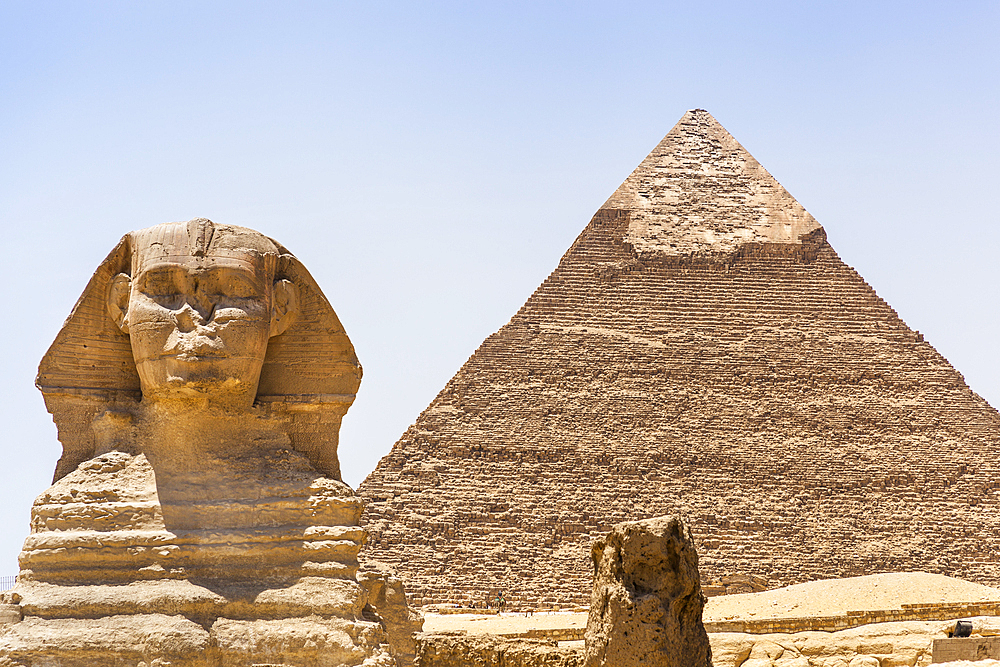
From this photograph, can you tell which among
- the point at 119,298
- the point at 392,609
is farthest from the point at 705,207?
the point at 119,298

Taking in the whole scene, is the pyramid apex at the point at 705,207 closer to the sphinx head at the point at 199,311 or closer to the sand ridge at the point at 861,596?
the sand ridge at the point at 861,596

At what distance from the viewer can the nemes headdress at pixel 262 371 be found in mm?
5461

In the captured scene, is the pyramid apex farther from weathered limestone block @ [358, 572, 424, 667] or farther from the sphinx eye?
the sphinx eye

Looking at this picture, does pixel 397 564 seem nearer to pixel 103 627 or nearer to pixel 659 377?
pixel 659 377

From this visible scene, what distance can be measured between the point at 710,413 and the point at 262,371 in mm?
71915

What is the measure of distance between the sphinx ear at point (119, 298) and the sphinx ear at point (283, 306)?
39 centimetres

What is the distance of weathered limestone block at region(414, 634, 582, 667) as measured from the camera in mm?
4078

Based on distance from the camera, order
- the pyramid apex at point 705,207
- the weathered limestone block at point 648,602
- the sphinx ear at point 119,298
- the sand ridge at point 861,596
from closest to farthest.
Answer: the weathered limestone block at point 648,602 < the sphinx ear at point 119,298 < the sand ridge at point 861,596 < the pyramid apex at point 705,207

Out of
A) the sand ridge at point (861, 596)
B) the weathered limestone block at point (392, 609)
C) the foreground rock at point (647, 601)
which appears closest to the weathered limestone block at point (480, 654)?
the foreground rock at point (647, 601)

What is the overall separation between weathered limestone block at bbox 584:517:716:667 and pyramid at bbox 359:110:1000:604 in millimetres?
64974

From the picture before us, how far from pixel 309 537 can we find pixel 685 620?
1600 mm

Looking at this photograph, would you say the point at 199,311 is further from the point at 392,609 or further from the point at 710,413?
the point at 710,413

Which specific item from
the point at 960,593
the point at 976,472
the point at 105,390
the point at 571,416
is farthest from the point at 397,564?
the point at 105,390

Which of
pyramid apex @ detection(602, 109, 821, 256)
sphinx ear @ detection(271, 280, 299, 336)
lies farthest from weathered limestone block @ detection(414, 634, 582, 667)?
pyramid apex @ detection(602, 109, 821, 256)
